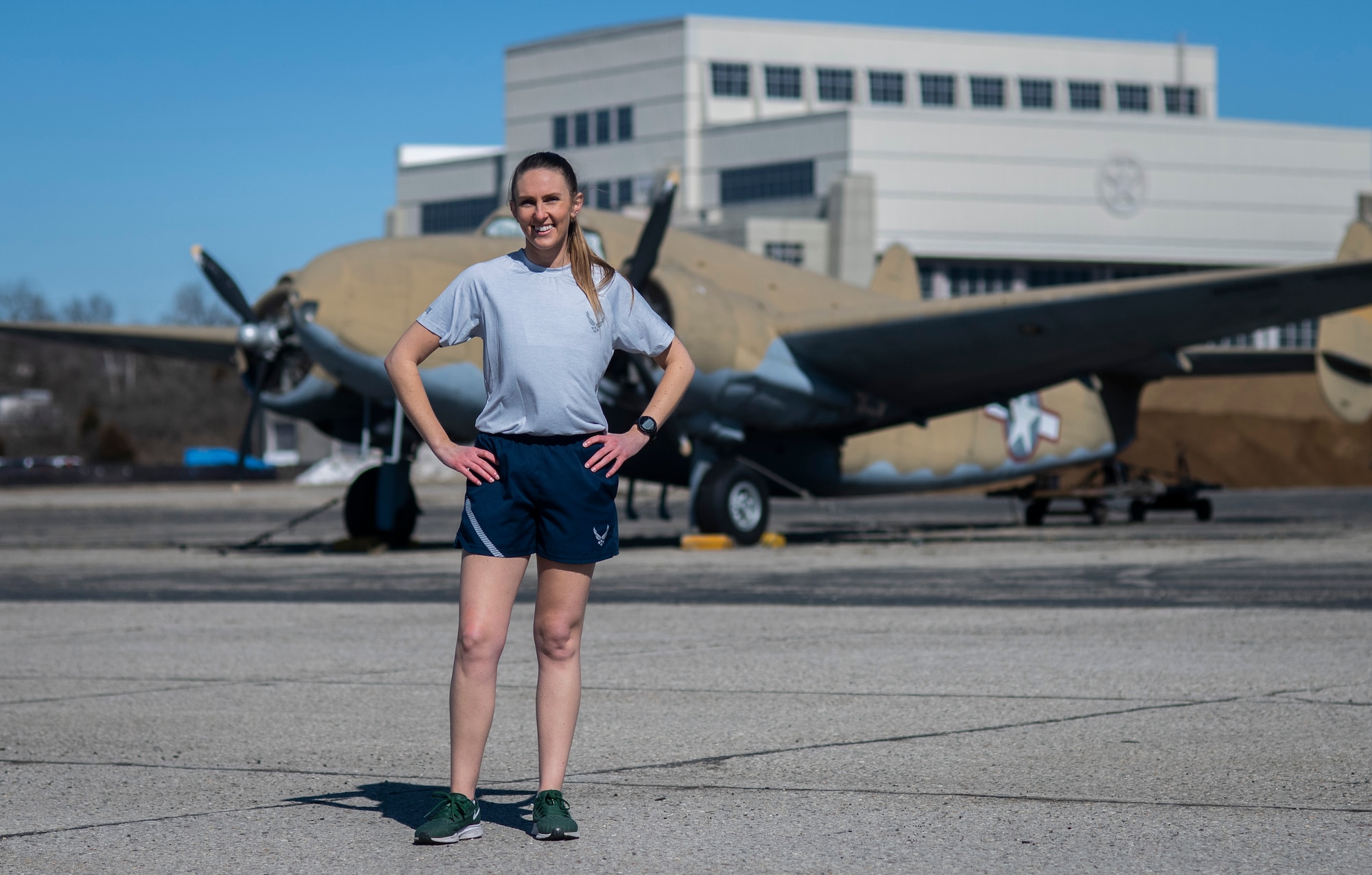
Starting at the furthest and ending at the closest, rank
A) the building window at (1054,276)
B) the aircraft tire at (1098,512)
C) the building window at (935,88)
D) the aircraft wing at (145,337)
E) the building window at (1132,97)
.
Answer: the building window at (1132,97)
the building window at (935,88)
the building window at (1054,276)
the aircraft tire at (1098,512)
the aircraft wing at (145,337)

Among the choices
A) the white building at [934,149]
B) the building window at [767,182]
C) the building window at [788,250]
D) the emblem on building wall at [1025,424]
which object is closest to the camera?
the emblem on building wall at [1025,424]

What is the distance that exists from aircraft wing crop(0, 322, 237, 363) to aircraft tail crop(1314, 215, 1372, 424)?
15726 mm

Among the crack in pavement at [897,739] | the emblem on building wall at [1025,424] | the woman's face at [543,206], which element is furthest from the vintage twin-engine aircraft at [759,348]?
the woman's face at [543,206]

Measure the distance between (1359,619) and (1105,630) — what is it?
5.89ft

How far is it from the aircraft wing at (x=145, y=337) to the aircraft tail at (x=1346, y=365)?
15726 mm

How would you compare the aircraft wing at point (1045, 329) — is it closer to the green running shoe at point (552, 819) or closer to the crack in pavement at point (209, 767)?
the crack in pavement at point (209, 767)

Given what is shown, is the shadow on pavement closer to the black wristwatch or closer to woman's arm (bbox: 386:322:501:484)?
woman's arm (bbox: 386:322:501:484)

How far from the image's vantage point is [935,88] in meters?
89.8

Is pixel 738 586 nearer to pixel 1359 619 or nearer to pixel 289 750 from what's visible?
pixel 1359 619

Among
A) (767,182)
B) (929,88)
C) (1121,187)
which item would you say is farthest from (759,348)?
(929,88)

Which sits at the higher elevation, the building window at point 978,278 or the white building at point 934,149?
the white building at point 934,149

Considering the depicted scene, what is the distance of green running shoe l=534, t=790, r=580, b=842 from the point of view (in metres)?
4.27

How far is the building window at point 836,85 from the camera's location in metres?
88.7

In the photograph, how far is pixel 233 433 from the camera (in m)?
114
